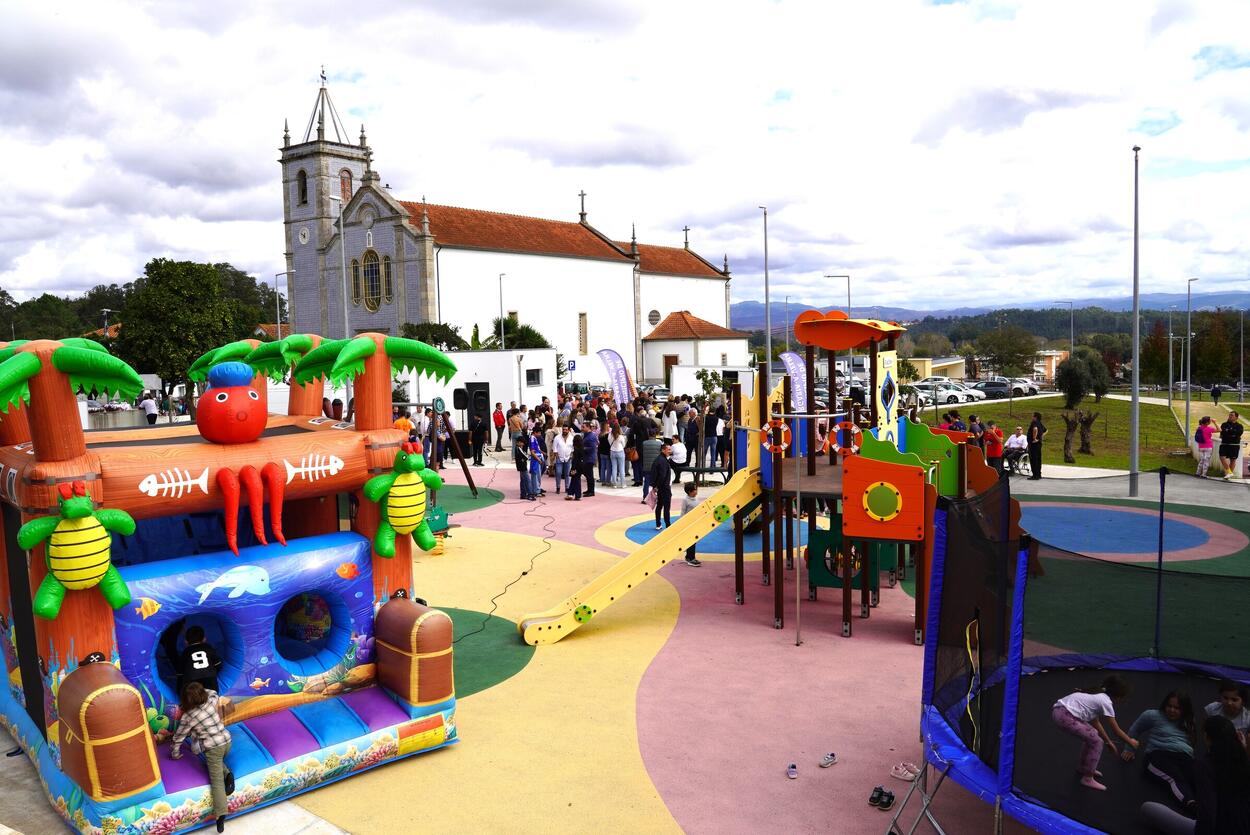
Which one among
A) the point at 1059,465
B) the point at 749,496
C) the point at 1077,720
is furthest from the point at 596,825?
the point at 1059,465

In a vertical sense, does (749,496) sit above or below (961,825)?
above

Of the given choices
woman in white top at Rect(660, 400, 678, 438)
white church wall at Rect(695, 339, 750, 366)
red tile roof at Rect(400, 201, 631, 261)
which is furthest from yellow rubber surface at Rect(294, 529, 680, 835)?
white church wall at Rect(695, 339, 750, 366)

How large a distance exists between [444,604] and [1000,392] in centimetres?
4940

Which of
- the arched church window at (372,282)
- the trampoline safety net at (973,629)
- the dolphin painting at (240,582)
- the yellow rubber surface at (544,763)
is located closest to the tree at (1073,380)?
the yellow rubber surface at (544,763)

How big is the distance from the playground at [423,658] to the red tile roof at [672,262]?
55.6 meters

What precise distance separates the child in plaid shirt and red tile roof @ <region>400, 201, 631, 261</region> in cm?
4510

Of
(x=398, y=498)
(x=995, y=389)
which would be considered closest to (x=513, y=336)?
(x=995, y=389)

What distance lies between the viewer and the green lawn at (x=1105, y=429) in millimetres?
27438

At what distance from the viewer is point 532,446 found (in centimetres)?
2072

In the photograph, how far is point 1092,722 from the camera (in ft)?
20.3

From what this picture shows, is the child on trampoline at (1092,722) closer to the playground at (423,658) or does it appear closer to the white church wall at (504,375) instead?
the playground at (423,658)

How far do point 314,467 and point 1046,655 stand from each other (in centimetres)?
634

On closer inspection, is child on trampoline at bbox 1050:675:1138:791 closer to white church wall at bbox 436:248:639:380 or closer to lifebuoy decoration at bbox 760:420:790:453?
lifebuoy decoration at bbox 760:420:790:453

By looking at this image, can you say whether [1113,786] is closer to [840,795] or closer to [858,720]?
[840,795]
